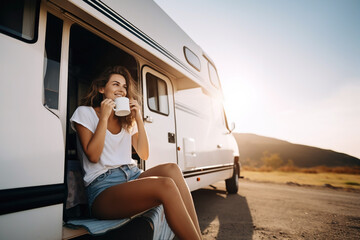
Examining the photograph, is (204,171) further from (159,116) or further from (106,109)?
(106,109)

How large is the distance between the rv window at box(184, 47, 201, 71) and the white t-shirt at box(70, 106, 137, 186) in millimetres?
1649

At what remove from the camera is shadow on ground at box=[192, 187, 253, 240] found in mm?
2662

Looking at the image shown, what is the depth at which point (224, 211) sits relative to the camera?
3.73 metres

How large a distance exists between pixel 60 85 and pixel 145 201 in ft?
3.47

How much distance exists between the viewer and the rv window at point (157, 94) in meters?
2.67

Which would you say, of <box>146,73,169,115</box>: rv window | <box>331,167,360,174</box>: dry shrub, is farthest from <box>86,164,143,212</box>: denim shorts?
<box>331,167,360,174</box>: dry shrub

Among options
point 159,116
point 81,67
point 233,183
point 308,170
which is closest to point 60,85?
point 159,116

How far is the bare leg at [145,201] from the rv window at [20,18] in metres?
1.15

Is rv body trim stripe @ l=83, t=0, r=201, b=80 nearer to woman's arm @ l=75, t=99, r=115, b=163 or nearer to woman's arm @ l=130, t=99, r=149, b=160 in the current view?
woman's arm @ l=130, t=99, r=149, b=160

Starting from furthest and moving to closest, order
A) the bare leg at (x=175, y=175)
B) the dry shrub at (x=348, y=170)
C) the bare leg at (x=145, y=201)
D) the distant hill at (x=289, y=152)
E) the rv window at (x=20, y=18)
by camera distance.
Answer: the distant hill at (x=289, y=152)
the dry shrub at (x=348, y=170)
the bare leg at (x=175, y=175)
the bare leg at (x=145, y=201)
the rv window at (x=20, y=18)

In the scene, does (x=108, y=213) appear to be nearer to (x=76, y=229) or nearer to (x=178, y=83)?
(x=76, y=229)

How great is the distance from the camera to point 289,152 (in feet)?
89.7

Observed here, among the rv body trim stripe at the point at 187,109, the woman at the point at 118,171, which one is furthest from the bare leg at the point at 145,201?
the rv body trim stripe at the point at 187,109

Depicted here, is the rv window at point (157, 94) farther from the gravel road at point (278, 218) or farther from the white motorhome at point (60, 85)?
the gravel road at point (278, 218)
